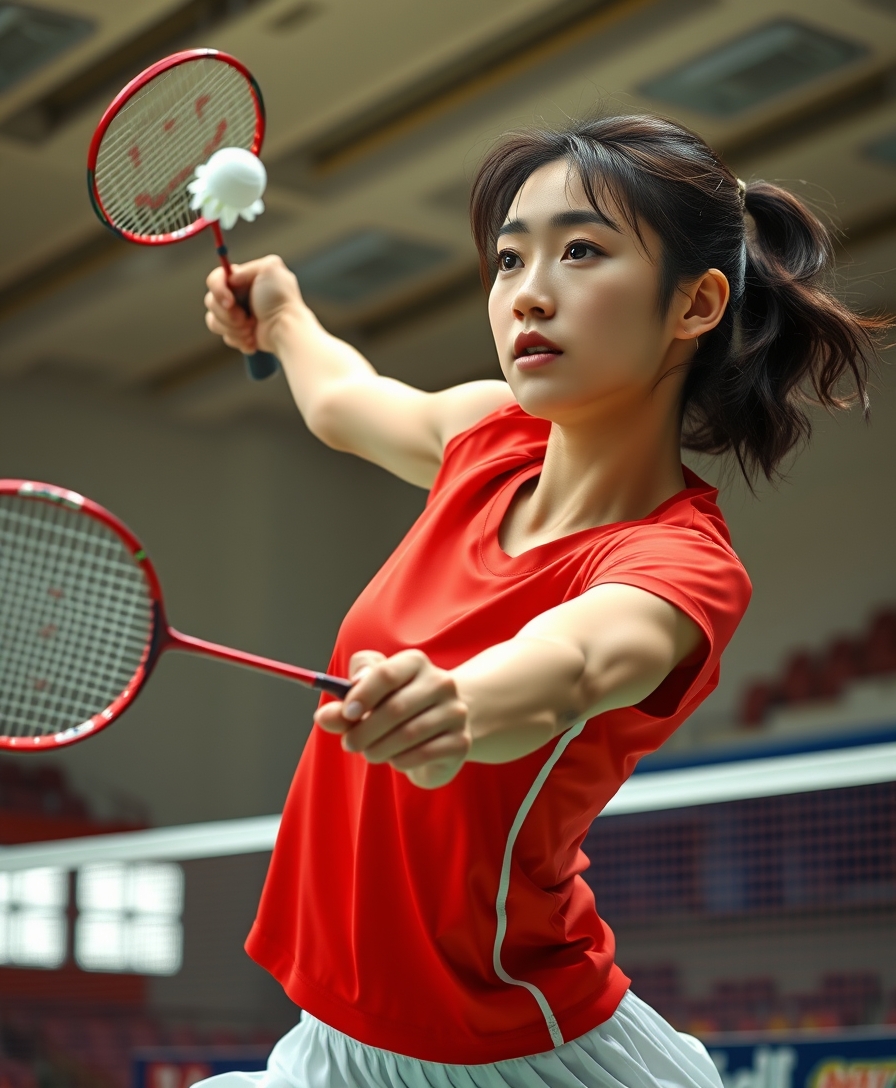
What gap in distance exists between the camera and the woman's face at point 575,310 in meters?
1.78

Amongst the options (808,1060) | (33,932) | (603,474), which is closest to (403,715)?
(603,474)

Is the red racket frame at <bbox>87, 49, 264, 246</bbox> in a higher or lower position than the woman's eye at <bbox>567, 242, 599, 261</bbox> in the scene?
higher

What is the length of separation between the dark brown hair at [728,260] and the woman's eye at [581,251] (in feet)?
0.19

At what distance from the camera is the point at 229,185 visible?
98.2 inches

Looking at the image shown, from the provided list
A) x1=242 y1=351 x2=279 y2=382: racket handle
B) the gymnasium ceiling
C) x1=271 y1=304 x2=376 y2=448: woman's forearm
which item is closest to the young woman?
x1=271 y1=304 x2=376 y2=448: woman's forearm

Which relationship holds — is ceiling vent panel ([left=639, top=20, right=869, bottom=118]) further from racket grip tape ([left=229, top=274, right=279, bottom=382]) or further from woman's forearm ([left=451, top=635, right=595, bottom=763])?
woman's forearm ([left=451, top=635, right=595, bottom=763])

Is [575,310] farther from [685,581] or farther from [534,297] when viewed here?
[685,581]

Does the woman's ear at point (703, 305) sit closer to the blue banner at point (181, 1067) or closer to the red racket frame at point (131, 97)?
the red racket frame at point (131, 97)

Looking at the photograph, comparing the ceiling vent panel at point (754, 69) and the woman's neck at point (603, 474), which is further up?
the ceiling vent panel at point (754, 69)

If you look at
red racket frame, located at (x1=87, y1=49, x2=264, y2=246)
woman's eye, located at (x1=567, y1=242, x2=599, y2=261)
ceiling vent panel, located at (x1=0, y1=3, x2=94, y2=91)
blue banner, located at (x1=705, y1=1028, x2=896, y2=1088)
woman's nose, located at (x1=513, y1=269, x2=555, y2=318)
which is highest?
ceiling vent panel, located at (x1=0, y1=3, x2=94, y2=91)

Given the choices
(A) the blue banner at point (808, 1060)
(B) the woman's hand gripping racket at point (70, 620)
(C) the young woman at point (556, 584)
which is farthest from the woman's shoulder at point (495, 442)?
(A) the blue banner at point (808, 1060)

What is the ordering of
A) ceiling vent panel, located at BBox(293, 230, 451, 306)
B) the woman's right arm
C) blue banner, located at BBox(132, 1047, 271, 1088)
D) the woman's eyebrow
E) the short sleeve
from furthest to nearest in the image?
ceiling vent panel, located at BBox(293, 230, 451, 306) < blue banner, located at BBox(132, 1047, 271, 1088) < the woman's right arm < the woman's eyebrow < the short sleeve

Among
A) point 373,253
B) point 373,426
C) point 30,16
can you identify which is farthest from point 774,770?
point 373,253

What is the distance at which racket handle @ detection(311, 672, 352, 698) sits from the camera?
136 cm
